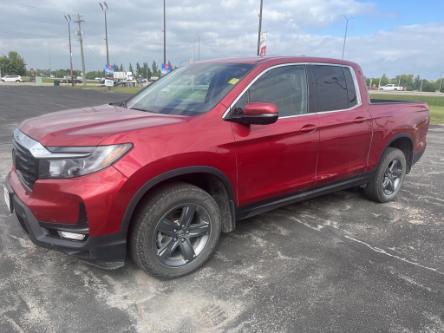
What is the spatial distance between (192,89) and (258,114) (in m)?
0.91

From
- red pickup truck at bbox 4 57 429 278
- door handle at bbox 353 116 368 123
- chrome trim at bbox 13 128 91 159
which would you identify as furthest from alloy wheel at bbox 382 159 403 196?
chrome trim at bbox 13 128 91 159

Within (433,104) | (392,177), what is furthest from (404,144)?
(433,104)

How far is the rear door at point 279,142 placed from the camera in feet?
11.1

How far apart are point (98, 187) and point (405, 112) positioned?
4166 mm

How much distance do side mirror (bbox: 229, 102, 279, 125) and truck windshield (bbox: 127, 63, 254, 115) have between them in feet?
0.92

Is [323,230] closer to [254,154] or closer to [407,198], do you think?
[254,154]

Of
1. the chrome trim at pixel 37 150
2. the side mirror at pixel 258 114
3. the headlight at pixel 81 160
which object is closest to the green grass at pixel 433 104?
the side mirror at pixel 258 114

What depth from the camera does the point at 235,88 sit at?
3.42 meters

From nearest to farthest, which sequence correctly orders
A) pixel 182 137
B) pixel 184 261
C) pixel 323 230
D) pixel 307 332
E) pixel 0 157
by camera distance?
pixel 307 332, pixel 182 137, pixel 184 261, pixel 323 230, pixel 0 157

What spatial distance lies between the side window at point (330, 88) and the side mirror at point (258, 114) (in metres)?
0.98

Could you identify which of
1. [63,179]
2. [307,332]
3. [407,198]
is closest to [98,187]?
[63,179]

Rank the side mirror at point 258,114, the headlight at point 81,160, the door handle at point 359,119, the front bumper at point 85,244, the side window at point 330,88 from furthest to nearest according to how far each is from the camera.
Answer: the door handle at point 359,119 → the side window at point 330,88 → the side mirror at point 258,114 → the front bumper at point 85,244 → the headlight at point 81,160

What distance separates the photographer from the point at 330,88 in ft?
13.9

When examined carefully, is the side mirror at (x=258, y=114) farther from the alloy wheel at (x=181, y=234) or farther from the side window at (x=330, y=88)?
the side window at (x=330, y=88)
